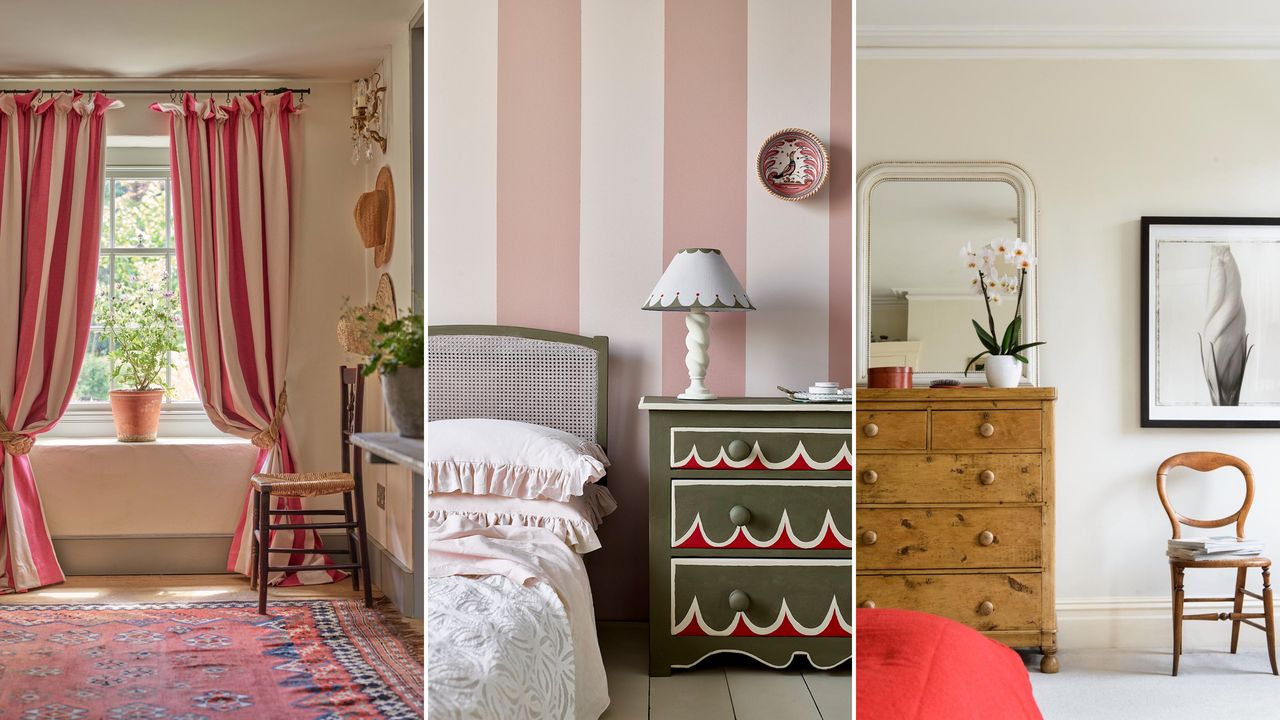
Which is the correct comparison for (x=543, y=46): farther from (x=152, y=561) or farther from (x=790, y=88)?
(x=152, y=561)

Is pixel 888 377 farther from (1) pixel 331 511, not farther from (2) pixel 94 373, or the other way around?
(2) pixel 94 373

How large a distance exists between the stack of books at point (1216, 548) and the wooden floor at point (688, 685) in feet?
7.49

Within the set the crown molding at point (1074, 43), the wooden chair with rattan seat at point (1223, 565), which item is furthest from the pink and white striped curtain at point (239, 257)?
the wooden chair with rattan seat at point (1223, 565)

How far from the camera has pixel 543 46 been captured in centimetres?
80

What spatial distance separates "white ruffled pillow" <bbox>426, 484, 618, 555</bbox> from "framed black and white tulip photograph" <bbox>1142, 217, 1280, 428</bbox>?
2.59m

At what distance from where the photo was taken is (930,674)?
4.02 ft

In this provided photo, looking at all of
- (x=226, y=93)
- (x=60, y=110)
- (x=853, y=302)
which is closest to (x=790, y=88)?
(x=853, y=302)

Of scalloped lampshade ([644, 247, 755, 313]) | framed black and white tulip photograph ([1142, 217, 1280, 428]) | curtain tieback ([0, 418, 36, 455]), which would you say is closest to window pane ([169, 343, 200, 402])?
curtain tieback ([0, 418, 36, 455])

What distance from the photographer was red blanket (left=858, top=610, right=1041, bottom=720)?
3.45ft

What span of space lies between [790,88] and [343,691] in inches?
25.2

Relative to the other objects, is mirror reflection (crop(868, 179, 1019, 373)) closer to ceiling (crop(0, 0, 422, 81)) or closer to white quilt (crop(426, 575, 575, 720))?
white quilt (crop(426, 575, 575, 720))

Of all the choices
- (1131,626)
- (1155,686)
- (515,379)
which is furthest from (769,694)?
Answer: (1131,626)

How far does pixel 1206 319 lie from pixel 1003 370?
809 millimetres

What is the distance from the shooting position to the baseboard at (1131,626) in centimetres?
276
